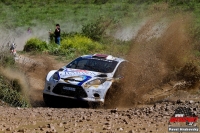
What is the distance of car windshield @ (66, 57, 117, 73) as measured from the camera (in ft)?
45.4

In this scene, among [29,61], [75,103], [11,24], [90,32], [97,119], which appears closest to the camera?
[97,119]

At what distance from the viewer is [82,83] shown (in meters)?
12.8

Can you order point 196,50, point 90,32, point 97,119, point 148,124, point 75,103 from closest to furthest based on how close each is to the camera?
1. point 148,124
2. point 97,119
3. point 75,103
4. point 196,50
5. point 90,32

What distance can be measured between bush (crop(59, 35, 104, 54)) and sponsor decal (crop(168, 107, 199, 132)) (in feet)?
47.4

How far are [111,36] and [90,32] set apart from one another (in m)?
2.00

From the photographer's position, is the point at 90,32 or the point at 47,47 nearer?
the point at 47,47

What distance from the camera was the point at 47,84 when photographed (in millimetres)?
13312

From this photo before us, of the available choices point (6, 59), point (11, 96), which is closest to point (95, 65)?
point (11, 96)

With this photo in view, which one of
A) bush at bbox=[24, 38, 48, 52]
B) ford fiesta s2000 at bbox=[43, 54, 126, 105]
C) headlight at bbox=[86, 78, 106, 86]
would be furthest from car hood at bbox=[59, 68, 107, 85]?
bush at bbox=[24, 38, 48, 52]

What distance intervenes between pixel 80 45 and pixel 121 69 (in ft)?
38.6

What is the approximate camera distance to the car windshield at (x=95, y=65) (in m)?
13.8

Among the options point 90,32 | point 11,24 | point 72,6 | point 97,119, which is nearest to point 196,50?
point 90,32

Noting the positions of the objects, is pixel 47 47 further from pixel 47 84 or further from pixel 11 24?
pixel 11 24

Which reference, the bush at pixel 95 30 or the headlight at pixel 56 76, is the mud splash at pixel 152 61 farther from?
the bush at pixel 95 30
